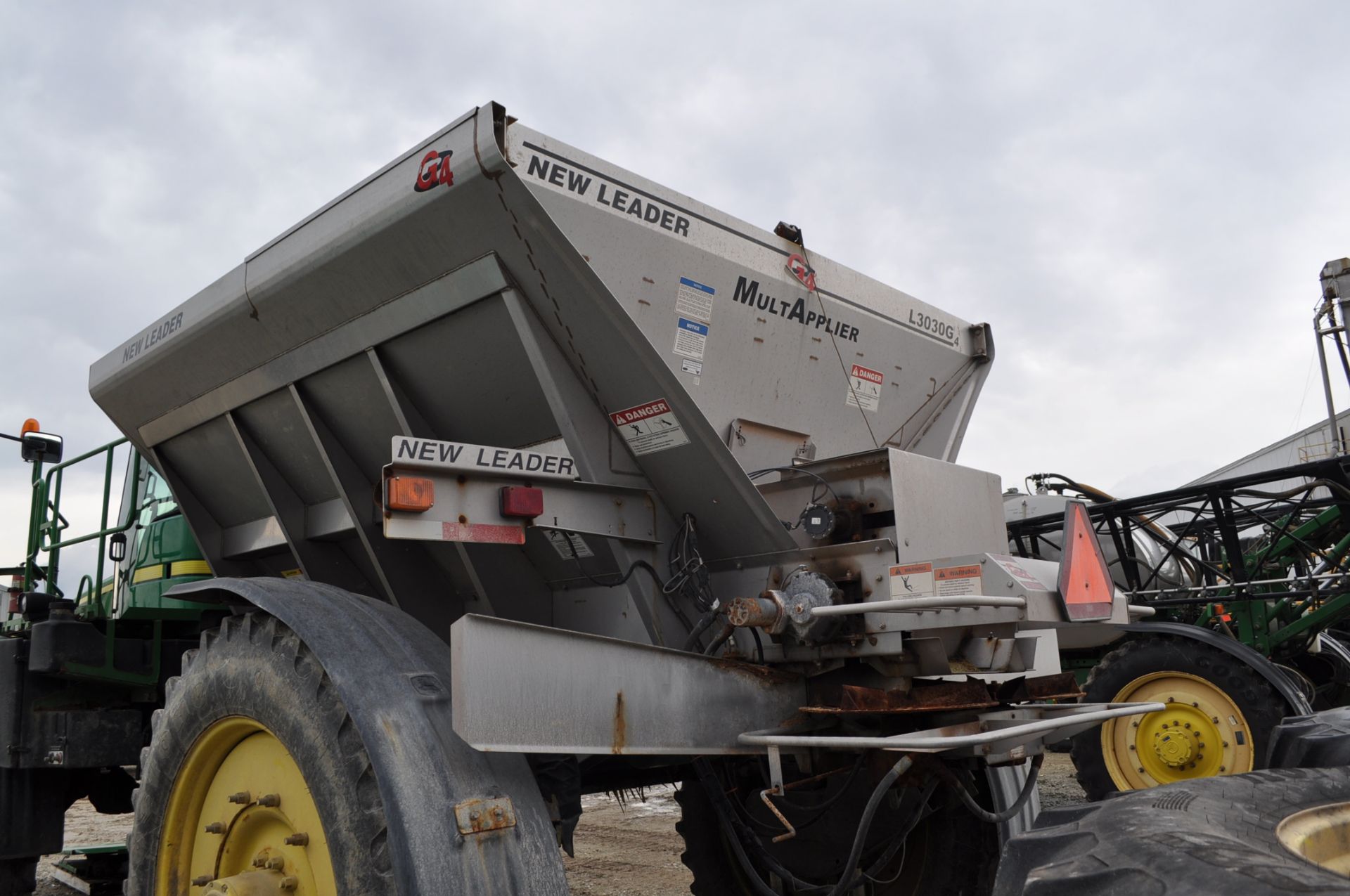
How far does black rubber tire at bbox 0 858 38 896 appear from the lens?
5.34 metres

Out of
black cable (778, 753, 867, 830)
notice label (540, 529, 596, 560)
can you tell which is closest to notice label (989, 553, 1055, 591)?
black cable (778, 753, 867, 830)

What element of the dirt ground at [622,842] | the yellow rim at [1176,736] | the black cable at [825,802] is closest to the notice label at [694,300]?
the black cable at [825,802]

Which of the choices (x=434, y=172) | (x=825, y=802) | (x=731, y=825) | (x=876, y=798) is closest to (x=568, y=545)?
(x=731, y=825)

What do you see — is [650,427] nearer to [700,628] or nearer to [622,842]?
[700,628]

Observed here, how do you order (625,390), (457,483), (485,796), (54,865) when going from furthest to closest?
Result: (54,865) → (625,390) → (457,483) → (485,796)

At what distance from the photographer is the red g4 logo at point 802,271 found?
12.5 feet

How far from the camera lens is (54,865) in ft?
23.4

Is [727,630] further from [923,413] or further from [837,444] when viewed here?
[923,413]

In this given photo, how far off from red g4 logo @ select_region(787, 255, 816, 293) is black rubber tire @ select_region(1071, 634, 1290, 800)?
17.2 feet

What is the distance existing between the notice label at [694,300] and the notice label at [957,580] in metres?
1.13

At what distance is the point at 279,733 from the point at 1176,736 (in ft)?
22.9

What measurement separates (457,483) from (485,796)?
2.92 ft

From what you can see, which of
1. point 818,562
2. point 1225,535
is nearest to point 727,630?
point 818,562

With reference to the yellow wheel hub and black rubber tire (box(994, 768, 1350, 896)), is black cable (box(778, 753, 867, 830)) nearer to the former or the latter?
black rubber tire (box(994, 768, 1350, 896))
